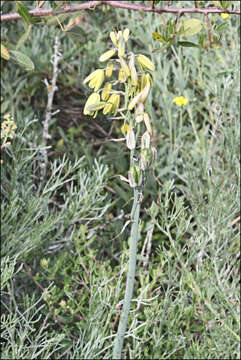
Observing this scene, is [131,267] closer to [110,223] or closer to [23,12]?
[23,12]

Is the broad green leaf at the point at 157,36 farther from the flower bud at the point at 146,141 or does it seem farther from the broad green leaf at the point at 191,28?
the flower bud at the point at 146,141

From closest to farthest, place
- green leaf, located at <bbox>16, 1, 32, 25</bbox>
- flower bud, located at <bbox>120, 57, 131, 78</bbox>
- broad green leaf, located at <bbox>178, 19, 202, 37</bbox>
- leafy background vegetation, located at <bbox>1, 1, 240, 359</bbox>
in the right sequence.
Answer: flower bud, located at <bbox>120, 57, 131, 78</bbox>, green leaf, located at <bbox>16, 1, 32, 25</bbox>, broad green leaf, located at <bbox>178, 19, 202, 37</bbox>, leafy background vegetation, located at <bbox>1, 1, 240, 359</bbox>

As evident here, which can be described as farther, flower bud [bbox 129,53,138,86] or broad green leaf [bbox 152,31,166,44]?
broad green leaf [bbox 152,31,166,44]

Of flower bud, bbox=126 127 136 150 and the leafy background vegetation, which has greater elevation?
flower bud, bbox=126 127 136 150

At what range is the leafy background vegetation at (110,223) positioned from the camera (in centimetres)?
139

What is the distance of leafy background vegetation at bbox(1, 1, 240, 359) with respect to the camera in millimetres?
1393

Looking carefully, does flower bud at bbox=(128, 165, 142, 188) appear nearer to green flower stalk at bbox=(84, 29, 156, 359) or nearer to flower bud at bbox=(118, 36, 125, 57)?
green flower stalk at bbox=(84, 29, 156, 359)

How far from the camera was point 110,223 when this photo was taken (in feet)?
6.02

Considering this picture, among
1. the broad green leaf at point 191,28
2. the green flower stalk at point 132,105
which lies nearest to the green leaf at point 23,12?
the green flower stalk at point 132,105

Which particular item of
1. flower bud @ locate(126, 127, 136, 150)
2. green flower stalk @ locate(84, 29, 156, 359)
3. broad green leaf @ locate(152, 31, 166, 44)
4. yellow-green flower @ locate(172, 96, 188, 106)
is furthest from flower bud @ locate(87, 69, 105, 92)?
yellow-green flower @ locate(172, 96, 188, 106)

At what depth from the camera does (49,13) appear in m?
1.12

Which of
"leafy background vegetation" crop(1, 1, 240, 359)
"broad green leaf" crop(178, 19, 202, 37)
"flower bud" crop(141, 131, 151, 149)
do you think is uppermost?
"broad green leaf" crop(178, 19, 202, 37)

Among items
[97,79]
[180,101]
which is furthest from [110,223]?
[97,79]

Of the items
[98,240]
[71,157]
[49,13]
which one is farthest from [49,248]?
[49,13]
